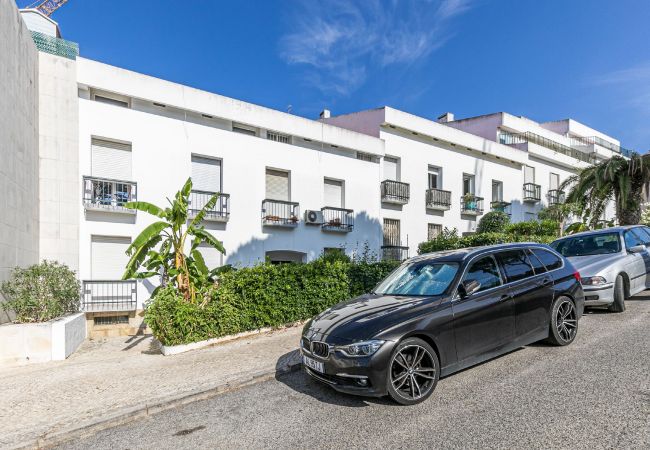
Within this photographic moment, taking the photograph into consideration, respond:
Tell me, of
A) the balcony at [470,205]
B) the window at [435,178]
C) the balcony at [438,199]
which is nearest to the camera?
the balcony at [438,199]

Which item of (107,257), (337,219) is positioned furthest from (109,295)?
(337,219)

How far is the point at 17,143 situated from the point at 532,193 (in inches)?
1167

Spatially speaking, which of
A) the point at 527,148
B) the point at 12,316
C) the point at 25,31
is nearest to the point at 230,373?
the point at 12,316

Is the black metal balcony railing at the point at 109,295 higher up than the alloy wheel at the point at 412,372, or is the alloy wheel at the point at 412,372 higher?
the alloy wheel at the point at 412,372

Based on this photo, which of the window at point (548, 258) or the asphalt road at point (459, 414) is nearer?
the asphalt road at point (459, 414)

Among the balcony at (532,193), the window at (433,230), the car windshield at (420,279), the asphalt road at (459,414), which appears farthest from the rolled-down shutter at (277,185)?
the balcony at (532,193)

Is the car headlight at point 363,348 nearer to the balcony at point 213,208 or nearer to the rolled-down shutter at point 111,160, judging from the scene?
the balcony at point 213,208

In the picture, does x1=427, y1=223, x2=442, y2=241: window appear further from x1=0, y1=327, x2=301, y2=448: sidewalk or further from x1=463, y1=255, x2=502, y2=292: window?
x1=463, y1=255, x2=502, y2=292: window

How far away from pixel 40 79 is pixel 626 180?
22.0 metres

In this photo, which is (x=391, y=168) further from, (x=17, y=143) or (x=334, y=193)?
(x=17, y=143)

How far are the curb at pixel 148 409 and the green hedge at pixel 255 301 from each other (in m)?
2.54

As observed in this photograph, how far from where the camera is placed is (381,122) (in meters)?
21.2

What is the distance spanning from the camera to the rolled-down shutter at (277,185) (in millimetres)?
17495

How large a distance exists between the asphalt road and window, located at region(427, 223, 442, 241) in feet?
56.3
